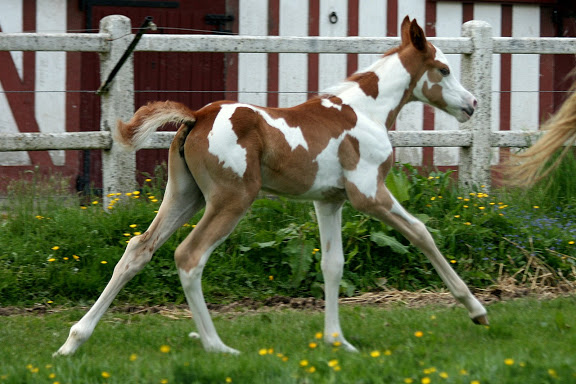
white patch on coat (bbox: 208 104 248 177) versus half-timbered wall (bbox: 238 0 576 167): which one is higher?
half-timbered wall (bbox: 238 0 576 167)

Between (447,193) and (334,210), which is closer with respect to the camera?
(334,210)

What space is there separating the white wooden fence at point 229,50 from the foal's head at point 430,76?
2205 millimetres

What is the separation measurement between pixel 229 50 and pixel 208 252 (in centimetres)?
319

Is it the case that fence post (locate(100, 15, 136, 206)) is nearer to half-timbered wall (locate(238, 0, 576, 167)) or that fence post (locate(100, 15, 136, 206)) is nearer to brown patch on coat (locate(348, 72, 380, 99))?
brown patch on coat (locate(348, 72, 380, 99))

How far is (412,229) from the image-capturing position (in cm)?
522

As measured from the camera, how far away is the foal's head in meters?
5.69

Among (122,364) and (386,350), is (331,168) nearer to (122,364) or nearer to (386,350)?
(386,350)

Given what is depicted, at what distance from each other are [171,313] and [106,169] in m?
1.68

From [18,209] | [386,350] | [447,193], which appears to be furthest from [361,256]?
[18,209]

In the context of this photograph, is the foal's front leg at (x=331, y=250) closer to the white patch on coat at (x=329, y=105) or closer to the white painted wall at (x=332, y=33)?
the white patch on coat at (x=329, y=105)

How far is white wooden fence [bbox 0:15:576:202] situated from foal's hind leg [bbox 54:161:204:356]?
2248 mm

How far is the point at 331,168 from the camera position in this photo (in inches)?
206

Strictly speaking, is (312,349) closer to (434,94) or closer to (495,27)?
(434,94)

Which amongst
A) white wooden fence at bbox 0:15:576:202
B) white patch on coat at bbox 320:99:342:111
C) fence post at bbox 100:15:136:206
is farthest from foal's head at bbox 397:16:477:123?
fence post at bbox 100:15:136:206
